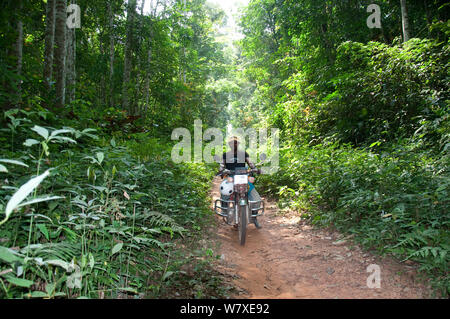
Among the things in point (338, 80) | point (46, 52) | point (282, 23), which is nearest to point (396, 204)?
point (338, 80)

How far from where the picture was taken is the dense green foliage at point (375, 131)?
156 inches

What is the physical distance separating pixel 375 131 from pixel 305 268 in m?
6.08

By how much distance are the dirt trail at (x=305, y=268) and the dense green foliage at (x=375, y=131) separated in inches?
10.2

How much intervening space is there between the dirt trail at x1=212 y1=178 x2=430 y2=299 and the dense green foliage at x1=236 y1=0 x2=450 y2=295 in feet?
0.85

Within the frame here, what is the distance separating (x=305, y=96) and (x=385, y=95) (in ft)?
16.6

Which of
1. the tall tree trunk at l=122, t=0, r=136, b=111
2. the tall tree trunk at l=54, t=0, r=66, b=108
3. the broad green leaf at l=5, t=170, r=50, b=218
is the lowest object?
the broad green leaf at l=5, t=170, r=50, b=218

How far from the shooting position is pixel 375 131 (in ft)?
27.1

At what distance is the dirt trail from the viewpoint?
3.13 metres

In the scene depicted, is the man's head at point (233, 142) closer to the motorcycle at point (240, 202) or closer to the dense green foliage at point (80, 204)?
the motorcycle at point (240, 202)

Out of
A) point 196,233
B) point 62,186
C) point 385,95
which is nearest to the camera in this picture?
point 62,186

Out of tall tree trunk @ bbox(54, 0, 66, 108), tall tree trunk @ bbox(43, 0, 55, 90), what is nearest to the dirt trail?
tall tree trunk @ bbox(54, 0, 66, 108)

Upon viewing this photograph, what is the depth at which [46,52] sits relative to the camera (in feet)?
20.9

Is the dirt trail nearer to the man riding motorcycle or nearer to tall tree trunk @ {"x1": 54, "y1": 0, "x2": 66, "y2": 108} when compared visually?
the man riding motorcycle
